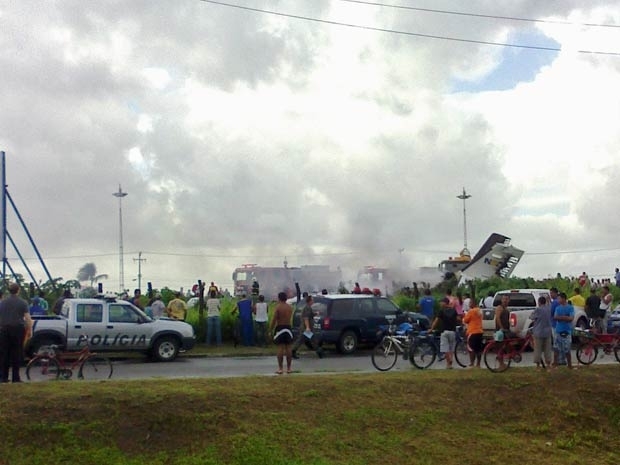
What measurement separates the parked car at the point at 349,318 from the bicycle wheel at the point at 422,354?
5.46 m

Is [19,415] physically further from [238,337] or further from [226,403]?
[238,337]

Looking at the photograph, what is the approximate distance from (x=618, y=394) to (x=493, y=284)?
23.3 metres

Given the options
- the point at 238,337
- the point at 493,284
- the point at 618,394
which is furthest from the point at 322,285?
the point at 618,394

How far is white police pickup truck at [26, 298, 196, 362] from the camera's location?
2017 cm

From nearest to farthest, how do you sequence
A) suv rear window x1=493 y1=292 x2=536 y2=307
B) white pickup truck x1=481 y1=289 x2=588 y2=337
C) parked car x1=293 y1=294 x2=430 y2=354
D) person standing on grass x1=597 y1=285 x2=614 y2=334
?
person standing on grass x1=597 y1=285 x2=614 y2=334 → white pickup truck x1=481 y1=289 x2=588 y2=337 → parked car x1=293 y1=294 x2=430 y2=354 → suv rear window x1=493 y1=292 x2=536 y2=307

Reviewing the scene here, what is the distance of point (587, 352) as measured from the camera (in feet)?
62.0

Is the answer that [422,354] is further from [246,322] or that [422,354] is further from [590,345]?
[246,322]

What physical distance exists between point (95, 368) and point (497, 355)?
312 inches

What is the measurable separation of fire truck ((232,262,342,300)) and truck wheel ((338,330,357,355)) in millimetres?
17855

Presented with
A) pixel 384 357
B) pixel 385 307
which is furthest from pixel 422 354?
pixel 385 307

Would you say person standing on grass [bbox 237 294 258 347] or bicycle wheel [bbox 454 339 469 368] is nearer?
bicycle wheel [bbox 454 339 469 368]

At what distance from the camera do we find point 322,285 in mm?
44062

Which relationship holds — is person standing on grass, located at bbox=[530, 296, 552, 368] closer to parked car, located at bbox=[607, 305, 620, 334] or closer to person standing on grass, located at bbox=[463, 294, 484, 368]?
person standing on grass, located at bbox=[463, 294, 484, 368]

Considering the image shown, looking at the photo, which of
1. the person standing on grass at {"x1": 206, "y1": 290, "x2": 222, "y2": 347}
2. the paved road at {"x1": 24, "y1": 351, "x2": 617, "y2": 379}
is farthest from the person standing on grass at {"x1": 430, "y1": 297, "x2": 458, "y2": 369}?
the person standing on grass at {"x1": 206, "y1": 290, "x2": 222, "y2": 347}
